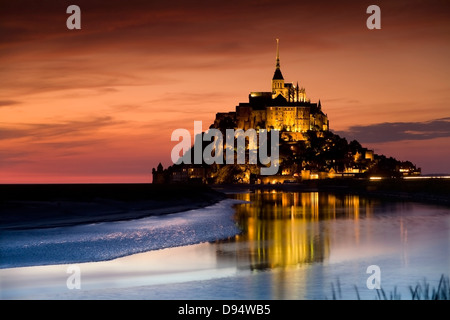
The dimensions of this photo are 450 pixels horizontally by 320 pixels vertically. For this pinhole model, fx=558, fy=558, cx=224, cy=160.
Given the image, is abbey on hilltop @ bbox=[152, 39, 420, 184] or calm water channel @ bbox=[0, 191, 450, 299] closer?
calm water channel @ bbox=[0, 191, 450, 299]

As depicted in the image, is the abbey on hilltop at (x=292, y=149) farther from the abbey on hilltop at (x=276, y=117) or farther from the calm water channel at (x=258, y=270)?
the calm water channel at (x=258, y=270)

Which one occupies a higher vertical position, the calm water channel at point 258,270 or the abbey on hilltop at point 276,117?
the abbey on hilltop at point 276,117

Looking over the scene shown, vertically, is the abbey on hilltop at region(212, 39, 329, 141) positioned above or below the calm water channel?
above

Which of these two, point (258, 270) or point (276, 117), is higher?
point (276, 117)

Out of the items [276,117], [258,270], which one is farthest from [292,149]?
[258,270]

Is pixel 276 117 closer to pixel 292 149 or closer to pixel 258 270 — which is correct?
pixel 292 149

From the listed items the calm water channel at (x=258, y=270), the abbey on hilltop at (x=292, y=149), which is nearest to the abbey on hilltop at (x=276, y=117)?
the abbey on hilltop at (x=292, y=149)

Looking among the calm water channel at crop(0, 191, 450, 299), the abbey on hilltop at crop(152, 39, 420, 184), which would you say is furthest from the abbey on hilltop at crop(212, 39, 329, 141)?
the calm water channel at crop(0, 191, 450, 299)

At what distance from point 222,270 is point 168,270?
1374 millimetres

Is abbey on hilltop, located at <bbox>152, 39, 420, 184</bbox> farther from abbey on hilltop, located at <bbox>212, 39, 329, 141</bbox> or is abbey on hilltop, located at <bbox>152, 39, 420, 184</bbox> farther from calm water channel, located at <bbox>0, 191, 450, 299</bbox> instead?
calm water channel, located at <bbox>0, 191, 450, 299</bbox>

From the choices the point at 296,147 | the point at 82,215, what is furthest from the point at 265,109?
the point at 82,215

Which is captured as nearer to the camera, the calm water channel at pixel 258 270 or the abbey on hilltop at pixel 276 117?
the calm water channel at pixel 258 270

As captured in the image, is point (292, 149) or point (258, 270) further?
point (292, 149)
